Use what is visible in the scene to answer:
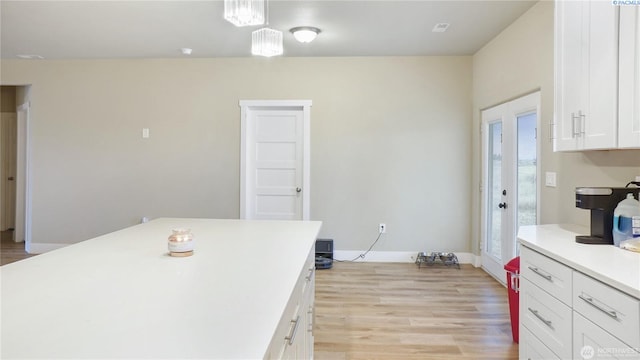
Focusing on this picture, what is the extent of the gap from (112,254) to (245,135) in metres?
3.30

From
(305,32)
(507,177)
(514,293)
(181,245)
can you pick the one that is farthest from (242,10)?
(507,177)

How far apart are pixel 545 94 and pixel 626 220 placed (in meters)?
1.45

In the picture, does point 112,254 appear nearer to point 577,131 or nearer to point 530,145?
point 577,131

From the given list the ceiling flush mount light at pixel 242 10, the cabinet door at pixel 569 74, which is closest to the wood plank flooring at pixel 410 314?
the cabinet door at pixel 569 74

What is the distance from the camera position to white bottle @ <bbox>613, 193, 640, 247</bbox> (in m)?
1.75

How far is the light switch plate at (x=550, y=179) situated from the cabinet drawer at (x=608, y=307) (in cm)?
152

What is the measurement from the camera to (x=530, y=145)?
3.25 m

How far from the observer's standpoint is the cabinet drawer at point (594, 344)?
1282 mm

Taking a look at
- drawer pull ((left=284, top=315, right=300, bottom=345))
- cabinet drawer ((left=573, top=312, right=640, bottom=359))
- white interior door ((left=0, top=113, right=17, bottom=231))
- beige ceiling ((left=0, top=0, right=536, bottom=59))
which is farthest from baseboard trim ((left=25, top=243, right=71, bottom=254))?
cabinet drawer ((left=573, top=312, right=640, bottom=359))

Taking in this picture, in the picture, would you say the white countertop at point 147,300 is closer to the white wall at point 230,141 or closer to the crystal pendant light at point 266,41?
the crystal pendant light at point 266,41

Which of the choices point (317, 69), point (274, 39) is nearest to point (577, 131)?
point (274, 39)

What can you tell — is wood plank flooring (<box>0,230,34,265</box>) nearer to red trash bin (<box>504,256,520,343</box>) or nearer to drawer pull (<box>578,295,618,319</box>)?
red trash bin (<box>504,256,520,343</box>)

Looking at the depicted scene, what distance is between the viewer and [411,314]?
305cm

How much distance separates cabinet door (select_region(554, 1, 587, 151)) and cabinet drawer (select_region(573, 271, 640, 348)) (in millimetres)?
980
